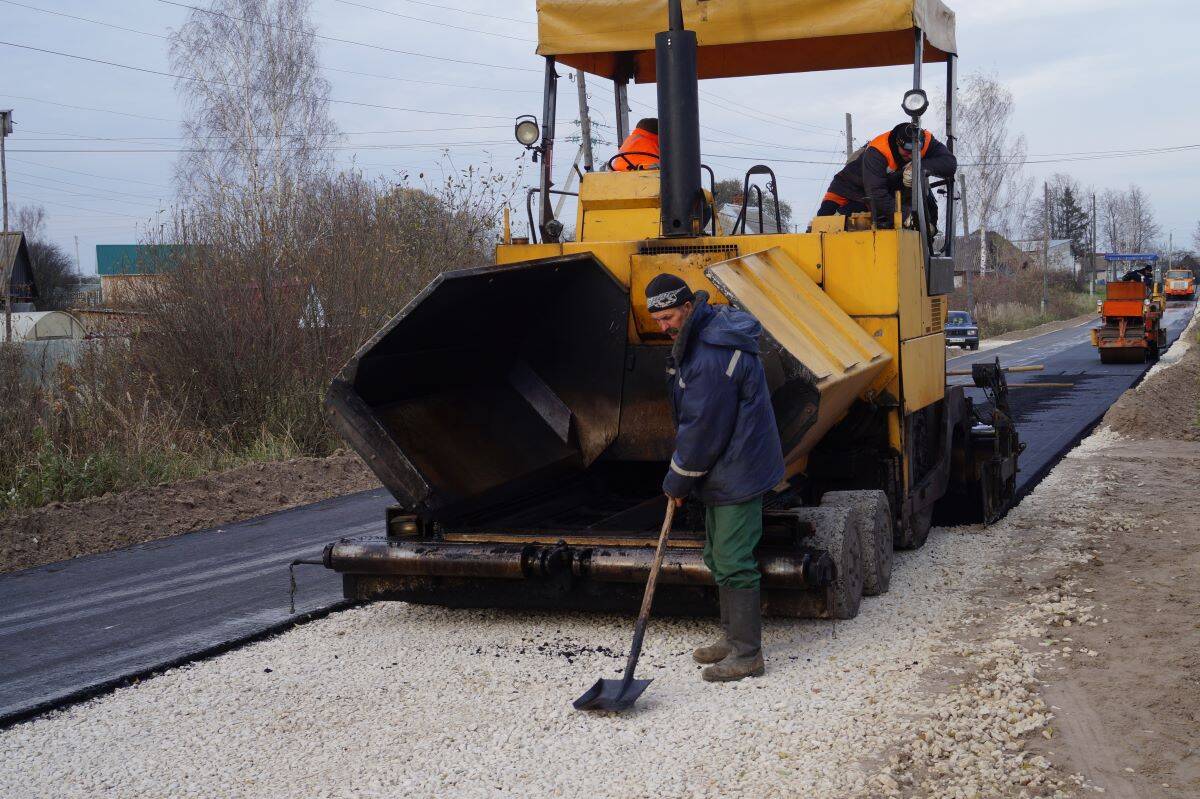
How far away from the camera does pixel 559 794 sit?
373 centimetres

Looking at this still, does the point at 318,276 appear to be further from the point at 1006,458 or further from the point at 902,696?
the point at 902,696

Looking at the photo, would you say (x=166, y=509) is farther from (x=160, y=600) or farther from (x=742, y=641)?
(x=742, y=641)

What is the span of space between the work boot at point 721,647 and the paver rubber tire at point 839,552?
1.82 feet

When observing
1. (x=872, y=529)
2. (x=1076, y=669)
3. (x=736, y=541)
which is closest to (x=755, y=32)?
(x=872, y=529)

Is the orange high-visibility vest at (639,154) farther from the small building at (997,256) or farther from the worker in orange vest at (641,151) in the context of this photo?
the small building at (997,256)

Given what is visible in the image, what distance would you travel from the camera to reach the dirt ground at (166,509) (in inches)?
329

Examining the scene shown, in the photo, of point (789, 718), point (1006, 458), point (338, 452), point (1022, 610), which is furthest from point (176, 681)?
point (338, 452)

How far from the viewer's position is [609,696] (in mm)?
4457

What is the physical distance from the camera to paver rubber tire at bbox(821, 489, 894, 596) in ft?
18.9

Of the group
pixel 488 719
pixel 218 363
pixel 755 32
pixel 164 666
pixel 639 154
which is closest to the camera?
pixel 488 719

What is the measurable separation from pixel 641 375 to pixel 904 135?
6.73 feet

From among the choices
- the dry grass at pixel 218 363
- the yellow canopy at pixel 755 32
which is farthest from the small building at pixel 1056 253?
the yellow canopy at pixel 755 32

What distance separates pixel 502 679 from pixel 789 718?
1.22m

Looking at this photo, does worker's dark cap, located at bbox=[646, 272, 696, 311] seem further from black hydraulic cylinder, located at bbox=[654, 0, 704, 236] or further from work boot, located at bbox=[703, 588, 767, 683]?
black hydraulic cylinder, located at bbox=[654, 0, 704, 236]
